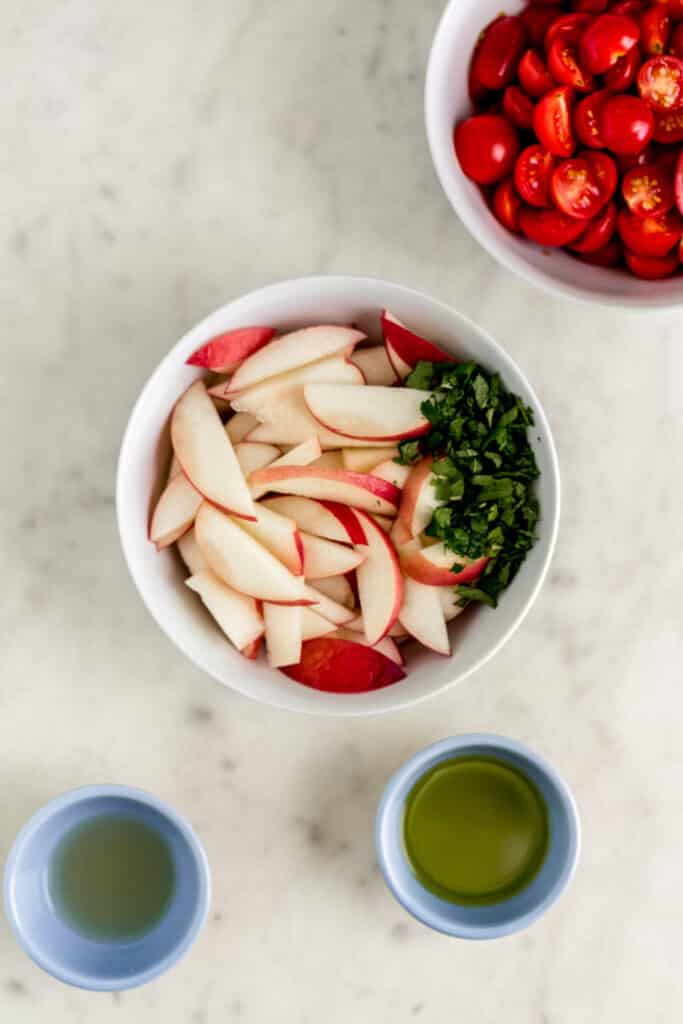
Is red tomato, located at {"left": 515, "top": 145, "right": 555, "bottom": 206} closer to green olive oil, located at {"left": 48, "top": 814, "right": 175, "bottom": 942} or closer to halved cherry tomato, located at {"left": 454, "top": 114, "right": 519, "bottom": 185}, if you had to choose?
halved cherry tomato, located at {"left": 454, "top": 114, "right": 519, "bottom": 185}

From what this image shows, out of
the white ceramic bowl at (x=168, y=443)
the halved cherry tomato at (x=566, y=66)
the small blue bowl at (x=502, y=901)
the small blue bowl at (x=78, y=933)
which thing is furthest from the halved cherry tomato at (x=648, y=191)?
the small blue bowl at (x=78, y=933)

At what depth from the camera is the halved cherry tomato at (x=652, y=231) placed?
1171 millimetres

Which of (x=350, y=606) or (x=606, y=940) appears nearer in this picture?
(x=350, y=606)

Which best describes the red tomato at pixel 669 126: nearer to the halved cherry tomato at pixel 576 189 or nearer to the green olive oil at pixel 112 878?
the halved cherry tomato at pixel 576 189

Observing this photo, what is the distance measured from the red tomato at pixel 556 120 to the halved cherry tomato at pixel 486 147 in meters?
0.03

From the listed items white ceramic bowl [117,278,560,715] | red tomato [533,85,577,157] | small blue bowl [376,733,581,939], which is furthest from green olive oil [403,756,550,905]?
red tomato [533,85,577,157]

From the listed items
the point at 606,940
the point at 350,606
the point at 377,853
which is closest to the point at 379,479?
the point at 350,606

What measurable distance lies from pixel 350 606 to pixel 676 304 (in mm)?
454

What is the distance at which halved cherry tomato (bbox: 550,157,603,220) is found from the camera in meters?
1.17

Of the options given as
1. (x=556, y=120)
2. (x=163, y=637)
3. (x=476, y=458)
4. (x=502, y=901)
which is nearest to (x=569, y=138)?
(x=556, y=120)

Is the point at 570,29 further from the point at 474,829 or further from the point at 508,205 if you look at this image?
the point at 474,829

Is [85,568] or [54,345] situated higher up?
[54,345]

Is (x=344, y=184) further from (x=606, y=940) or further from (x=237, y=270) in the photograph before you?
(x=606, y=940)

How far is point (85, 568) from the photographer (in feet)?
4.44
